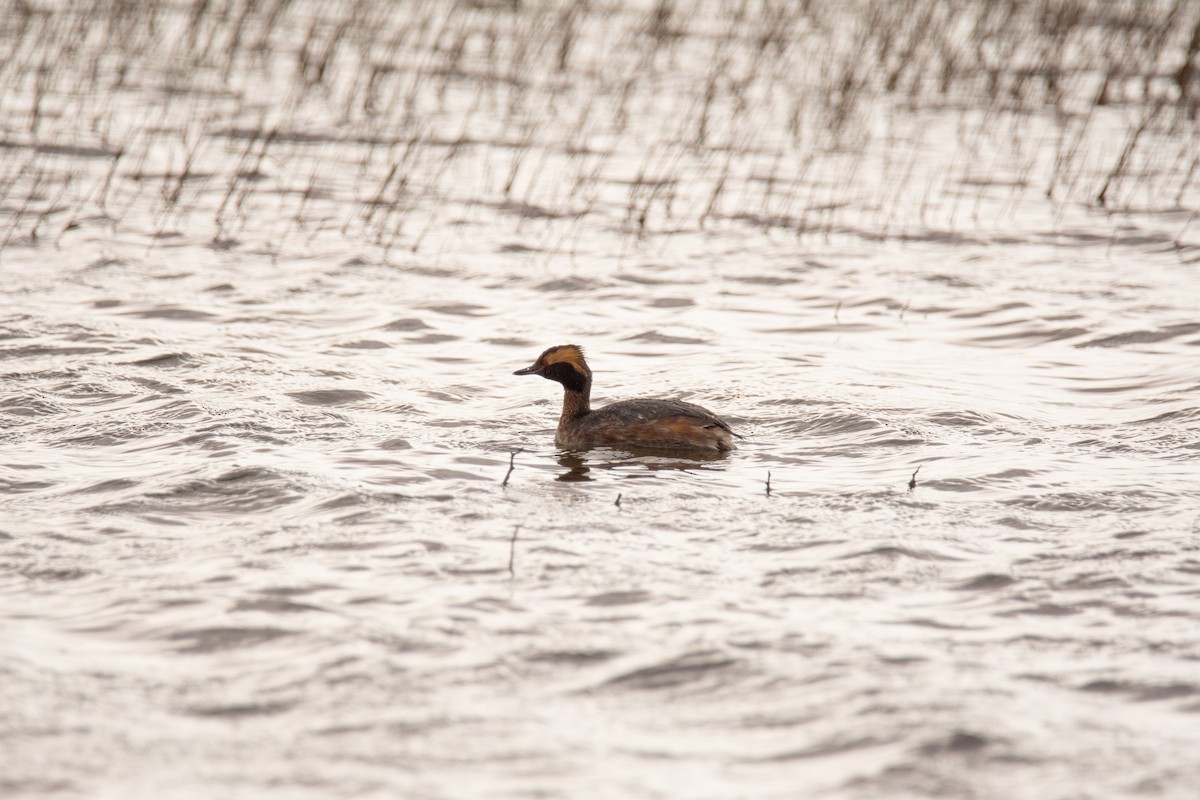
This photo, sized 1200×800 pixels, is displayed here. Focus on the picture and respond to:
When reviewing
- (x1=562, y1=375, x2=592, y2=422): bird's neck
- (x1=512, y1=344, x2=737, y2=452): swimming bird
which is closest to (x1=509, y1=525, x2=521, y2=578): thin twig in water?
(x1=512, y1=344, x2=737, y2=452): swimming bird

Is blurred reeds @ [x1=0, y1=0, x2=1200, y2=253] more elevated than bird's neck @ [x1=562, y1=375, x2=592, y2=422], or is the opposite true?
blurred reeds @ [x1=0, y1=0, x2=1200, y2=253]

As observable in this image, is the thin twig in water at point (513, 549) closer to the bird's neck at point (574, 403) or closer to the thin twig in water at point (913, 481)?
the thin twig in water at point (913, 481)

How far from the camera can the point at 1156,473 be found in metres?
8.21

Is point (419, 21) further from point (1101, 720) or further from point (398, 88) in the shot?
point (1101, 720)

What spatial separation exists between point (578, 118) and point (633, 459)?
10012 mm

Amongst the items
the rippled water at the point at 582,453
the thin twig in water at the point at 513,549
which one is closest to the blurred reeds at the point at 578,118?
the rippled water at the point at 582,453

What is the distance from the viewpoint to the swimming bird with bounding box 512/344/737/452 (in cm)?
891

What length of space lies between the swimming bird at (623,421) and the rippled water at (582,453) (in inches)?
Result: 7.3

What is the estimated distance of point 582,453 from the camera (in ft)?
29.9

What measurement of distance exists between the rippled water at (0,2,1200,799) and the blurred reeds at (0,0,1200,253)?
108 mm

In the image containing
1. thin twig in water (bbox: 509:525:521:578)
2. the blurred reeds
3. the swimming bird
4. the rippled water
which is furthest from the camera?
the blurred reeds

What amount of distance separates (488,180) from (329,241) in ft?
8.59

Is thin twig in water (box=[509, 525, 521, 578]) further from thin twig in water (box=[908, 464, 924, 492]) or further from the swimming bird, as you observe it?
thin twig in water (box=[908, 464, 924, 492])

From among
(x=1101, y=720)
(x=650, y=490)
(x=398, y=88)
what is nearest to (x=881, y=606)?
(x=1101, y=720)
